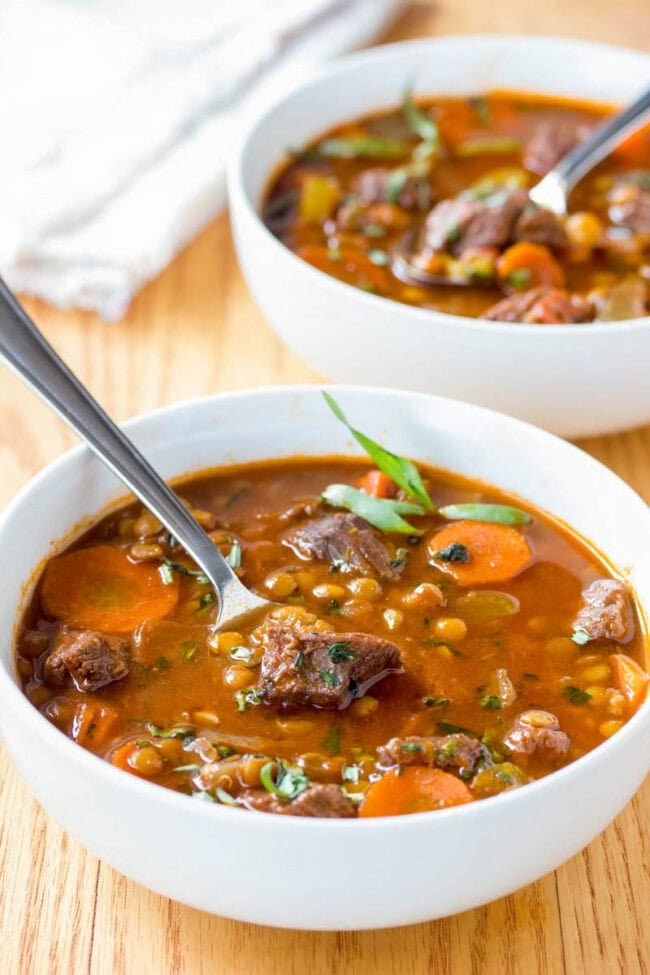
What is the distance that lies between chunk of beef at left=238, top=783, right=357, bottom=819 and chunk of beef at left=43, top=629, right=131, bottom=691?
0.45 m

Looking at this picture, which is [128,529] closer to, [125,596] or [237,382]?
[125,596]

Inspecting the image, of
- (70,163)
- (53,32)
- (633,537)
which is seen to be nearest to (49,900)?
(633,537)

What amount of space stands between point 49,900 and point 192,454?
1.14m

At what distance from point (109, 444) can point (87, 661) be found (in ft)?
1.74

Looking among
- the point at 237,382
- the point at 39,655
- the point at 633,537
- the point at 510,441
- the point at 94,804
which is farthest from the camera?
the point at 237,382

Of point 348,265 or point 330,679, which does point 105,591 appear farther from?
point 348,265

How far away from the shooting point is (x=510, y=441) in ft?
10.7

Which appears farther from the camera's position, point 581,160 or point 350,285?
point 581,160

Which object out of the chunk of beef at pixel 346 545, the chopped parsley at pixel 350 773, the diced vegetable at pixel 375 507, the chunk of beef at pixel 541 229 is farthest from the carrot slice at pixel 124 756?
the chunk of beef at pixel 541 229

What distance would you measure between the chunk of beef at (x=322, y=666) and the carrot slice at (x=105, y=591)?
0.33 metres

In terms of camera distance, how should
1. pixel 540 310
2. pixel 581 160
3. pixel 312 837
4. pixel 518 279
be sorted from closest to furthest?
pixel 312 837
pixel 540 310
pixel 518 279
pixel 581 160

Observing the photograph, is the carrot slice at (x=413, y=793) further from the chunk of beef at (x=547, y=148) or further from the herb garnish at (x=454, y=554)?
the chunk of beef at (x=547, y=148)

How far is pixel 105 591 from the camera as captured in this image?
2994 millimetres

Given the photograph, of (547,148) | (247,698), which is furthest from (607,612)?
(547,148)
